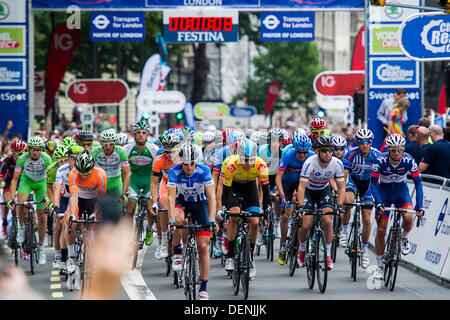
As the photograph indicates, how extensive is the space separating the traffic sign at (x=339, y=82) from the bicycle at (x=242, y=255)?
16817mm

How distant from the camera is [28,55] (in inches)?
927

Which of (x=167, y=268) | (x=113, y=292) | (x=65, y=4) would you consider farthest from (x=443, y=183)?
(x=65, y=4)

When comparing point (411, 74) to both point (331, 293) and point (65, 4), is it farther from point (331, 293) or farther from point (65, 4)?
point (331, 293)

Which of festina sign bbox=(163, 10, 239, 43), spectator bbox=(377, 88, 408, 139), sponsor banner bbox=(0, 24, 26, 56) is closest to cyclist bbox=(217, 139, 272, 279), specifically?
spectator bbox=(377, 88, 408, 139)

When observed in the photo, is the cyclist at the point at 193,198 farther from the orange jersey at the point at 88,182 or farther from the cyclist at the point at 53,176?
the cyclist at the point at 53,176

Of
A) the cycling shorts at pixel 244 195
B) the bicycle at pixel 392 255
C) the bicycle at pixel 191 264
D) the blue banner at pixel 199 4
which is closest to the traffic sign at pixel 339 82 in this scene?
the blue banner at pixel 199 4

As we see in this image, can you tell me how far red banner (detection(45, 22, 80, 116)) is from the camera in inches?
1115

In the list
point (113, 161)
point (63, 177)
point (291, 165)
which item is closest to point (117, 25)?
point (113, 161)

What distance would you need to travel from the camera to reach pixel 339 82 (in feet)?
91.8

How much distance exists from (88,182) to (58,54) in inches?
702

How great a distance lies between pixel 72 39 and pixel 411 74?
11079 mm

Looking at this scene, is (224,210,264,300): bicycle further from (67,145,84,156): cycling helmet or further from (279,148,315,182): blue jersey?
(67,145,84,156): cycling helmet

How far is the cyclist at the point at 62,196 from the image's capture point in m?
12.1

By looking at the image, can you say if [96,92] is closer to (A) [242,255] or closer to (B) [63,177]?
(B) [63,177]
